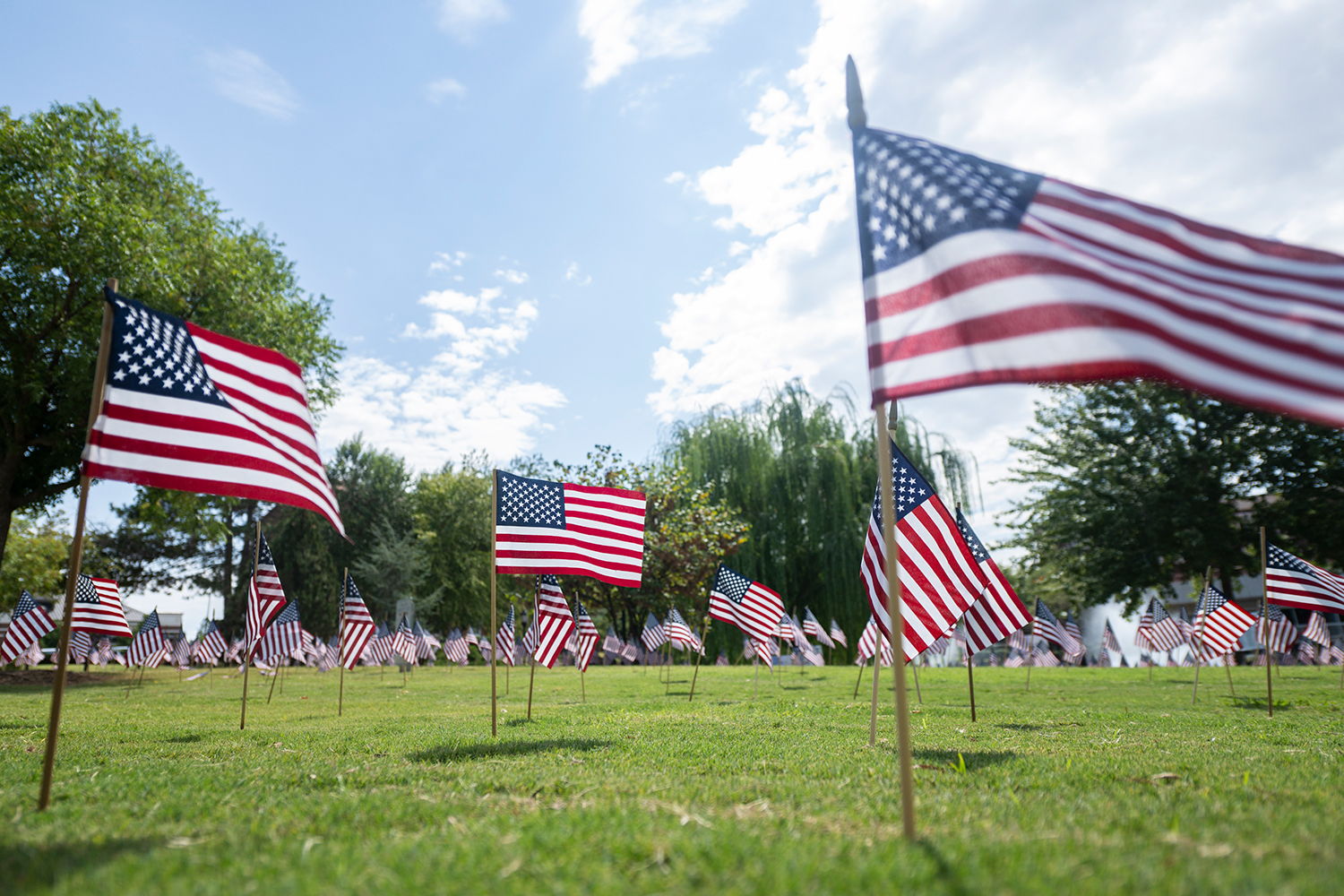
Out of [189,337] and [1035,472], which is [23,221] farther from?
[1035,472]

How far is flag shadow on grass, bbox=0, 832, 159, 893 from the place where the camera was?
10.6 feet

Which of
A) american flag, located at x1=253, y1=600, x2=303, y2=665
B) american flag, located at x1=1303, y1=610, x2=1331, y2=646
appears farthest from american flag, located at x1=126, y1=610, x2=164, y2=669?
american flag, located at x1=1303, y1=610, x2=1331, y2=646

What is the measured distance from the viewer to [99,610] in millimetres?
17719

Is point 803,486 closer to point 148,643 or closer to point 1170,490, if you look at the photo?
point 1170,490

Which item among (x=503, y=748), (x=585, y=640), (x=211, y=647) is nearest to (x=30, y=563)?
(x=211, y=647)

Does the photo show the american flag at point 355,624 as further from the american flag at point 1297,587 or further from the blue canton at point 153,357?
the american flag at point 1297,587

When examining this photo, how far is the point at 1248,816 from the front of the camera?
4262 millimetres

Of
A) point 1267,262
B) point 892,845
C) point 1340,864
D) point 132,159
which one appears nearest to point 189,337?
point 892,845

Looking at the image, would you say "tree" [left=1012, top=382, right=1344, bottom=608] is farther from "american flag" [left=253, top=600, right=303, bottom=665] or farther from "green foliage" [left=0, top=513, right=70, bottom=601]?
"green foliage" [left=0, top=513, right=70, bottom=601]

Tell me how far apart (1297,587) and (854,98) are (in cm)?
1236

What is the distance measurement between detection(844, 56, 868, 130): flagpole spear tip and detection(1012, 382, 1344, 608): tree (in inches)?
1135

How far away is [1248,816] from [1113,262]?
298cm

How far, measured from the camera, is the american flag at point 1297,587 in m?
12.4

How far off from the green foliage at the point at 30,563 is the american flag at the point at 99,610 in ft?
67.3
